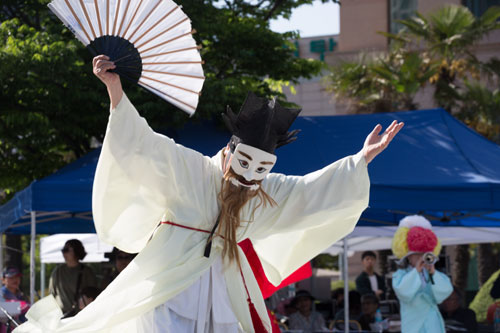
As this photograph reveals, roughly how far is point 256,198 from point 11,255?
9.94 m

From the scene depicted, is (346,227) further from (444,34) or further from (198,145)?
(444,34)

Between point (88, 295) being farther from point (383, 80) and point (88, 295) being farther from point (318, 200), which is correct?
point (383, 80)

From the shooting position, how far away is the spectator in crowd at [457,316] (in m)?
8.44

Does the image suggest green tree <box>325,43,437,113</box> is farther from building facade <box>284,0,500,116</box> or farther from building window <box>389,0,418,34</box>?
building window <box>389,0,418,34</box>

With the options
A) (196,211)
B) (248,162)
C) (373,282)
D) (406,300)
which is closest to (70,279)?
(406,300)

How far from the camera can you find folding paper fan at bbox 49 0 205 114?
386 cm

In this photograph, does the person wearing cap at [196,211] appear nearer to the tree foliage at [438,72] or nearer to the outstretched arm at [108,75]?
the outstretched arm at [108,75]

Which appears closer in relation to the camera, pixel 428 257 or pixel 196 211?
pixel 196 211

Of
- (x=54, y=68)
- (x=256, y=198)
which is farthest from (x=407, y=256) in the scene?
(x=54, y=68)

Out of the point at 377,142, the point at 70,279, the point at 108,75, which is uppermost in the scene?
the point at 108,75

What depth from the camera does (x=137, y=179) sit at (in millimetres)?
3898

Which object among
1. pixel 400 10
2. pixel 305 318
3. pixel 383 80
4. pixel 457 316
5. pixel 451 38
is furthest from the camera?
pixel 400 10

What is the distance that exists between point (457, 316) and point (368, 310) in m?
1.39

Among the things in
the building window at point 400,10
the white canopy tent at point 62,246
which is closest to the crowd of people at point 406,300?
the white canopy tent at point 62,246
